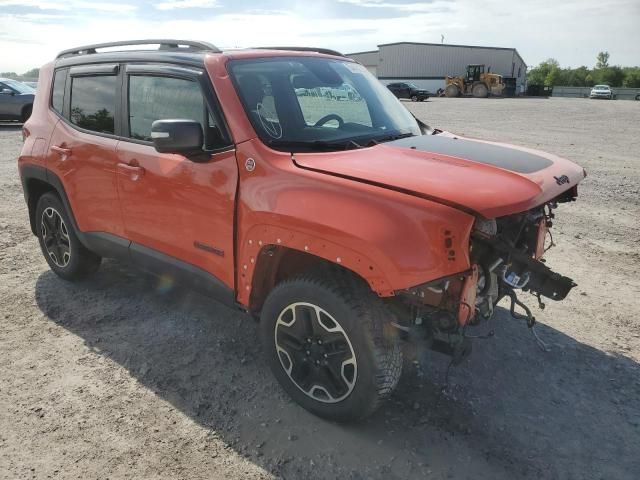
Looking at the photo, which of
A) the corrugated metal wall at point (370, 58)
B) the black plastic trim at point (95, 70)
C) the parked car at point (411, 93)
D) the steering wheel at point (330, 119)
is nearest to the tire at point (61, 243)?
the black plastic trim at point (95, 70)

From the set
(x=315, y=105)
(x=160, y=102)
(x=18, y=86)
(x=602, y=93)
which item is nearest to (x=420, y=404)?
(x=315, y=105)

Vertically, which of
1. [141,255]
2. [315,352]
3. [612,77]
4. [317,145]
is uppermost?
[612,77]

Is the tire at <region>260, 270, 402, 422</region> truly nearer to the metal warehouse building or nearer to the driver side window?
the driver side window

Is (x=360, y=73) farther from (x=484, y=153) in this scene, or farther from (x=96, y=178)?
(x=96, y=178)

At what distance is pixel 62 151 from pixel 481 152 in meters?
3.26

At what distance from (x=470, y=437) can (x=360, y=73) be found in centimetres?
273

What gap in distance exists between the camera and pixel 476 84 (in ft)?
147

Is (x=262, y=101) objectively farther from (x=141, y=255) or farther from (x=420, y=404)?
(x=420, y=404)

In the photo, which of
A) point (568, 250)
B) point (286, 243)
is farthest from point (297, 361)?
point (568, 250)

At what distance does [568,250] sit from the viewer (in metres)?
5.54

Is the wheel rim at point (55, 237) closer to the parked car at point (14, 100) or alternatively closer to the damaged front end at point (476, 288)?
the damaged front end at point (476, 288)

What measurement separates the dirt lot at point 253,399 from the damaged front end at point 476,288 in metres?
0.53

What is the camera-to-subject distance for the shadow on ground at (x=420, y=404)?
2.68 meters

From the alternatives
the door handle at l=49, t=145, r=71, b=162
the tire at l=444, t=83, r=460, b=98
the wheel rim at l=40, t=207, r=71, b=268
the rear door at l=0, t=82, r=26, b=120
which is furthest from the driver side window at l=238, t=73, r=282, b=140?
the tire at l=444, t=83, r=460, b=98
